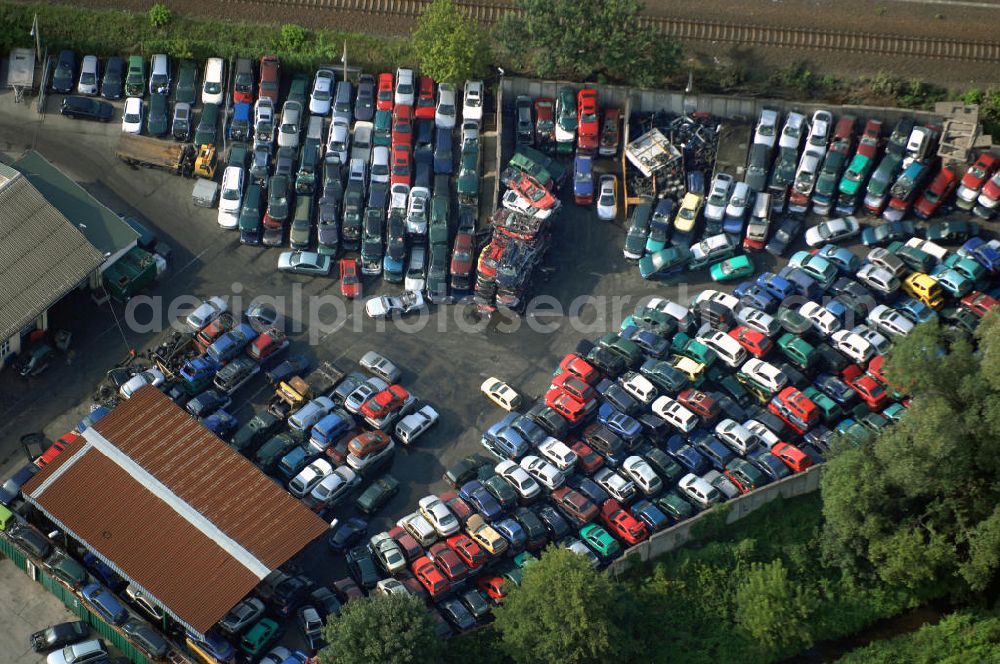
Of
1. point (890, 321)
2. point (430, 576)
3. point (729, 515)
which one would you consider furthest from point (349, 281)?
point (890, 321)

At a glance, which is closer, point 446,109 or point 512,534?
point 512,534

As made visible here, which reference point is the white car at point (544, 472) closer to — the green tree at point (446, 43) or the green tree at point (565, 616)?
the green tree at point (565, 616)

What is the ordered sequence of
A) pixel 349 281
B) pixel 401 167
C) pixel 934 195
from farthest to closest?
pixel 401 167, pixel 934 195, pixel 349 281

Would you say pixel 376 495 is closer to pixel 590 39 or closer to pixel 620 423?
pixel 620 423

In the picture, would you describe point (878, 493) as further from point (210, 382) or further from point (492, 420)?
point (210, 382)

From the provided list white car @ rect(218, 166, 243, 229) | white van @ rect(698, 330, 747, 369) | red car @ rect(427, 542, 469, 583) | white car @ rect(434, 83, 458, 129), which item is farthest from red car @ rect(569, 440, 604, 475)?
white car @ rect(218, 166, 243, 229)

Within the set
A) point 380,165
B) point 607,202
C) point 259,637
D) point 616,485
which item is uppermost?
point 380,165

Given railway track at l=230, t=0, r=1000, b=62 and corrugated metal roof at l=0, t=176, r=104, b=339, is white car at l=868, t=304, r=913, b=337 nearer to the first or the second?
railway track at l=230, t=0, r=1000, b=62
